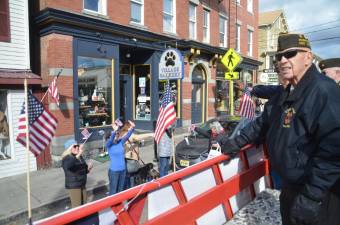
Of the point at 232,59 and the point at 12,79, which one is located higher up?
the point at 232,59

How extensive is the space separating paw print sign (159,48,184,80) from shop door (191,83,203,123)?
590 centimetres

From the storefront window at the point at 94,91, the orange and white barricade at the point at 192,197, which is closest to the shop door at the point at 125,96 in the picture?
the storefront window at the point at 94,91

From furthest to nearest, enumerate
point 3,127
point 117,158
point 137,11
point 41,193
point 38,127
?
point 137,11 → point 3,127 → point 41,193 → point 117,158 → point 38,127

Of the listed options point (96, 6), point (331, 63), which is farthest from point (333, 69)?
point (96, 6)

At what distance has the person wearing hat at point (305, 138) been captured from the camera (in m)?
2.09

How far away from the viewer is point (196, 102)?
17.8 meters

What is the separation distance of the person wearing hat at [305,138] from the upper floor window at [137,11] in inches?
449

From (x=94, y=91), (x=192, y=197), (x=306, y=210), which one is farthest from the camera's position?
(x=94, y=91)

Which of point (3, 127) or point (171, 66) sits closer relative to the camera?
point (3, 127)

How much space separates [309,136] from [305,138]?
3cm

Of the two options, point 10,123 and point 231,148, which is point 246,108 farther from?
point 10,123

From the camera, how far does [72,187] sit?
5.74 m

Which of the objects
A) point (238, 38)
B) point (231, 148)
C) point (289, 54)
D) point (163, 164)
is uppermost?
point (238, 38)

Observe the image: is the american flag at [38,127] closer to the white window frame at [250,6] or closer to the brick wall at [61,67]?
the brick wall at [61,67]
